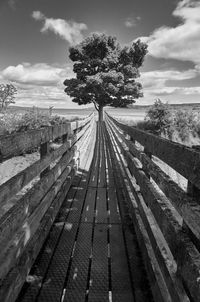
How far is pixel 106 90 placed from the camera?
33844mm

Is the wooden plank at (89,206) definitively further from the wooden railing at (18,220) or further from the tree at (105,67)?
the tree at (105,67)

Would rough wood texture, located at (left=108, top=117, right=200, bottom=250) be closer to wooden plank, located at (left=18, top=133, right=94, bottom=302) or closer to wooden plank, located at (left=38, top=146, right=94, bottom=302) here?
wooden plank, located at (left=38, top=146, right=94, bottom=302)

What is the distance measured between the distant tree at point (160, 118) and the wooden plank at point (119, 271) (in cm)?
1867

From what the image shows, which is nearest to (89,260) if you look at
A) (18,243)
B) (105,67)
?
→ (18,243)

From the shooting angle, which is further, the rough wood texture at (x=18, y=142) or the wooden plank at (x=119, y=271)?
the wooden plank at (x=119, y=271)

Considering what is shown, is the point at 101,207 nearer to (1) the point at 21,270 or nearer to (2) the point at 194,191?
(1) the point at 21,270

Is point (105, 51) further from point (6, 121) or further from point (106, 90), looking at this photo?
point (6, 121)

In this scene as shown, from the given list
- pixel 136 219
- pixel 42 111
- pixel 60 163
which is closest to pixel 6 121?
pixel 42 111

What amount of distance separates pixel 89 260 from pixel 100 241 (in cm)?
57

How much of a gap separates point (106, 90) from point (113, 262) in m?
31.2

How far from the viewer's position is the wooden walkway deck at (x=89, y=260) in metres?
3.04

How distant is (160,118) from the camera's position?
22922 millimetres

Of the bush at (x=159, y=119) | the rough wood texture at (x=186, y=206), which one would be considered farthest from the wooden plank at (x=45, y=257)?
the bush at (x=159, y=119)

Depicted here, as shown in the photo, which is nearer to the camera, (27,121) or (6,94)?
(27,121)
